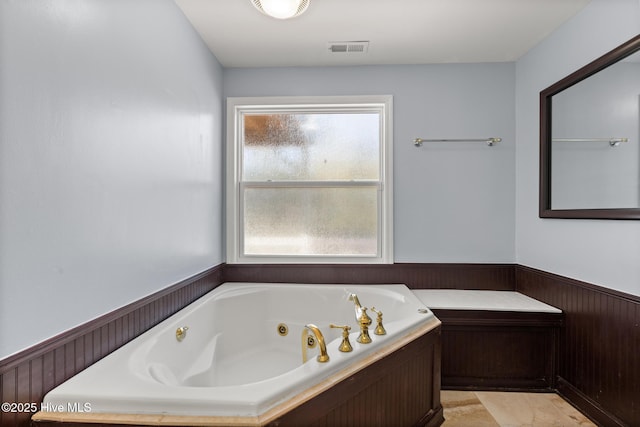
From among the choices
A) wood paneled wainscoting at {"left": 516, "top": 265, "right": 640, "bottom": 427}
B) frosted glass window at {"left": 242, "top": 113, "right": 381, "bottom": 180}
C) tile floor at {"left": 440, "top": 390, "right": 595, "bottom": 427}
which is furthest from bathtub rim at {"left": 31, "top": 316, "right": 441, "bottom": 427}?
frosted glass window at {"left": 242, "top": 113, "right": 381, "bottom": 180}

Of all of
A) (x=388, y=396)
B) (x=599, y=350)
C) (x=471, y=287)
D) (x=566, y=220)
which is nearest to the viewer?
(x=388, y=396)

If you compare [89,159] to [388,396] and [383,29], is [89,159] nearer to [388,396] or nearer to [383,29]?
[388,396]

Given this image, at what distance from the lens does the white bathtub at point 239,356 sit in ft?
3.27

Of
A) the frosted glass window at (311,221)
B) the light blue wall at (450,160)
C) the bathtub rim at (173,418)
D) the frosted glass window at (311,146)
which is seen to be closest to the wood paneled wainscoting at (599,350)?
the light blue wall at (450,160)

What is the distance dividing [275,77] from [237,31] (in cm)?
57

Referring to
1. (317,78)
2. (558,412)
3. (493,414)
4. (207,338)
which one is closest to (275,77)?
(317,78)

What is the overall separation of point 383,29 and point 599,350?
7.51 ft

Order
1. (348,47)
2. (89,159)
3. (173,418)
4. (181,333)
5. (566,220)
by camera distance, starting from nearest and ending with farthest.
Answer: (173,418)
(89,159)
(181,333)
(566,220)
(348,47)

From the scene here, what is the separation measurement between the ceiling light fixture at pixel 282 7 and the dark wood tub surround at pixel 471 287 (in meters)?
1.61

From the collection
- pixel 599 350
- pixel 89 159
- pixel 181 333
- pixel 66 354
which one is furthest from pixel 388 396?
pixel 89 159

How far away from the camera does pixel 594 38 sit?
1886 mm

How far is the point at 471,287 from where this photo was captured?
8.68ft

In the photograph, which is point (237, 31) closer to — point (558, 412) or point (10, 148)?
point (10, 148)

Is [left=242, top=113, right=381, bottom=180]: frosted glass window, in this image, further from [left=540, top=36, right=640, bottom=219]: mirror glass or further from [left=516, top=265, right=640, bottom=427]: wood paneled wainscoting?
[left=516, top=265, right=640, bottom=427]: wood paneled wainscoting
